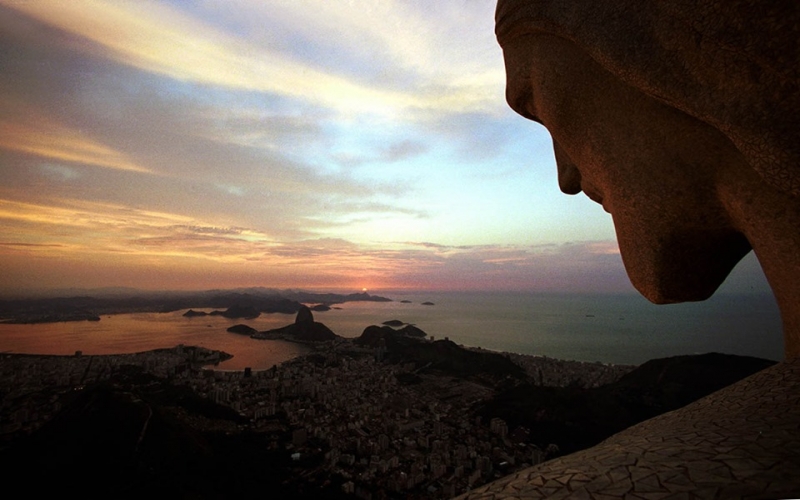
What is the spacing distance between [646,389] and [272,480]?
1832 cm

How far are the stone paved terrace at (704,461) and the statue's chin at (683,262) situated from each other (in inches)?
20.3

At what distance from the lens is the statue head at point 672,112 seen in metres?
1.16

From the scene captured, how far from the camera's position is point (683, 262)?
193 cm

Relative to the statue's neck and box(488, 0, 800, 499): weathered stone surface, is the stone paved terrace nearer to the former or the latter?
box(488, 0, 800, 499): weathered stone surface

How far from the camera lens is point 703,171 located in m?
1.61

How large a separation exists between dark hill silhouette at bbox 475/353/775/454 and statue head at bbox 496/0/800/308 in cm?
1366

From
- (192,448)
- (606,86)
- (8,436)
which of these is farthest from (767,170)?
(8,436)

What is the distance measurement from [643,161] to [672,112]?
0.78ft

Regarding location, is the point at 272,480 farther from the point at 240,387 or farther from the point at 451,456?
the point at 240,387

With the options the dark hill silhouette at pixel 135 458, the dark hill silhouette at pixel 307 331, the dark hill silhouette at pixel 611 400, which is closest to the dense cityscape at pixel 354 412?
the dark hill silhouette at pixel 135 458

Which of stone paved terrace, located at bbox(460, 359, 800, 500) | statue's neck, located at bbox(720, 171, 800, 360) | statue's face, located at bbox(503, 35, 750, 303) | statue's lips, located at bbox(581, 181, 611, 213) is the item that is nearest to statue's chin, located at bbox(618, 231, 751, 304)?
statue's face, located at bbox(503, 35, 750, 303)

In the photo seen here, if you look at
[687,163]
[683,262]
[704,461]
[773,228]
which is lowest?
[704,461]

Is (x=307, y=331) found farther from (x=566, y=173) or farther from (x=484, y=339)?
(x=566, y=173)

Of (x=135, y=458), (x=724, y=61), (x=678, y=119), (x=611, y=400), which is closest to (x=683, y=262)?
(x=678, y=119)
